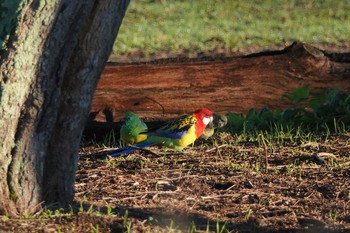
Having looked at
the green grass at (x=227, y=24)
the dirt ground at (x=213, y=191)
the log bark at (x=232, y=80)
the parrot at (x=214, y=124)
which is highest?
the green grass at (x=227, y=24)

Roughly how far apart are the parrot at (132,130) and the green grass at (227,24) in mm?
7245

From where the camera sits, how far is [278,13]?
17.7 m

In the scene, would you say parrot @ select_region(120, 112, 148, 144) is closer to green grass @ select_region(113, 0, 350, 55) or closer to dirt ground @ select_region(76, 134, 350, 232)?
dirt ground @ select_region(76, 134, 350, 232)

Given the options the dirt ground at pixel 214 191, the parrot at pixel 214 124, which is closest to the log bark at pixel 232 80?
the parrot at pixel 214 124

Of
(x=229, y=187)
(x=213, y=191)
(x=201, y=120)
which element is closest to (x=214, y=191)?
(x=213, y=191)

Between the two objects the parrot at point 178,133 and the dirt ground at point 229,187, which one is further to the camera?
the parrot at point 178,133

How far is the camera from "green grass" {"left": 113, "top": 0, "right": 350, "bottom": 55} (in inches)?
587

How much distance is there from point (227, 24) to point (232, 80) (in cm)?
873

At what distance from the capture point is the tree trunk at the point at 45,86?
4582mm

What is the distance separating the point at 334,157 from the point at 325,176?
49 centimetres

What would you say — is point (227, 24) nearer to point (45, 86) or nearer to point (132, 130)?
point (132, 130)

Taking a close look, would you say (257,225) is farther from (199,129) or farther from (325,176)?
(199,129)

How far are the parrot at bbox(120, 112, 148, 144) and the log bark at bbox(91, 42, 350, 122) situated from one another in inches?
30.9

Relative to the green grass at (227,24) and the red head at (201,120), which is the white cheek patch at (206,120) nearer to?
the red head at (201,120)
